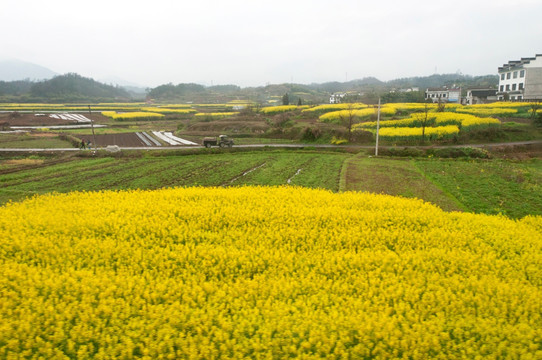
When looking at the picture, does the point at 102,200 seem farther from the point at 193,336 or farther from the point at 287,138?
the point at 287,138

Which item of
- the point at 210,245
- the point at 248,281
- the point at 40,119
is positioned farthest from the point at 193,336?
the point at 40,119

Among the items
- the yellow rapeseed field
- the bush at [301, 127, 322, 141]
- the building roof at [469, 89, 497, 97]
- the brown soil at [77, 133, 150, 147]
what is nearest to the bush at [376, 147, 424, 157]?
the bush at [301, 127, 322, 141]

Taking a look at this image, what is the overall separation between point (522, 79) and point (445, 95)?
18.0 m

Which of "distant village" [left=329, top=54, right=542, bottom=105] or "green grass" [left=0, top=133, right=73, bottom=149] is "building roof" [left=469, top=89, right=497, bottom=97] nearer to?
"distant village" [left=329, top=54, right=542, bottom=105]

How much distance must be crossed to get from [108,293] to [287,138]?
1353 inches

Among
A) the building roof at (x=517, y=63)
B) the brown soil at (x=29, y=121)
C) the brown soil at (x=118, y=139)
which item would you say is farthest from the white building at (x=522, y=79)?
the brown soil at (x=29, y=121)

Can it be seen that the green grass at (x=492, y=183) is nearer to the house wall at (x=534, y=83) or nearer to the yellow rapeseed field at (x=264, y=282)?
the yellow rapeseed field at (x=264, y=282)

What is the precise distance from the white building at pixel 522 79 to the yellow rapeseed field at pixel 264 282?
58183mm

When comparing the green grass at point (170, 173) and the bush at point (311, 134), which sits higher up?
the bush at point (311, 134)

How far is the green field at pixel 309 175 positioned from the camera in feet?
54.6

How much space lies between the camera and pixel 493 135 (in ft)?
105

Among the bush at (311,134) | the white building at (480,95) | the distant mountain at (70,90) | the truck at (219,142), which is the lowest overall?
the truck at (219,142)

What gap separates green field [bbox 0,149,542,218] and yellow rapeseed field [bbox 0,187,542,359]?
6.52m

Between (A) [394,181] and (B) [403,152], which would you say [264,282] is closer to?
(A) [394,181]
